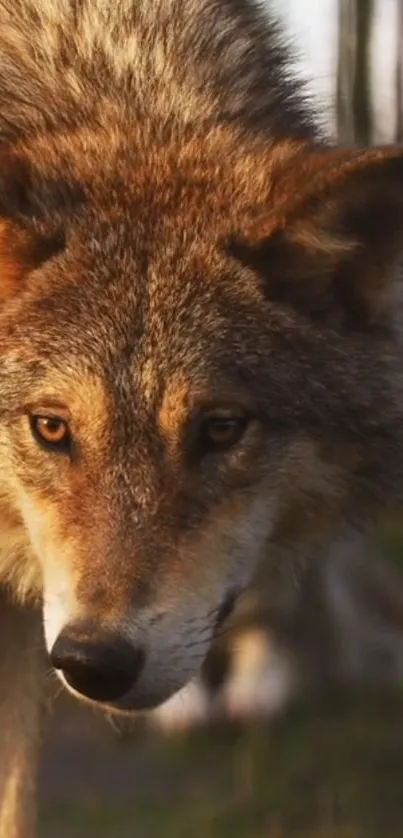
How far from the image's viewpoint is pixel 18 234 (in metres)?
3.47

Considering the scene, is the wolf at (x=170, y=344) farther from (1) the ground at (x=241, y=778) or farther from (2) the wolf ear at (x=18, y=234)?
(1) the ground at (x=241, y=778)

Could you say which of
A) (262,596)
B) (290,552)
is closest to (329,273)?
(290,552)

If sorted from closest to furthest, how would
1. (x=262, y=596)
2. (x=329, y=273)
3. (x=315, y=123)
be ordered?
(x=329, y=273) → (x=315, y=123) → (x=262, y=596)

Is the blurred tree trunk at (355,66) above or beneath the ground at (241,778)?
above

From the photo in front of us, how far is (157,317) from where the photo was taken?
11.0 ft

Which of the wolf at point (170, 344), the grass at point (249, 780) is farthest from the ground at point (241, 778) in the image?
the wolf at point (170, 344)

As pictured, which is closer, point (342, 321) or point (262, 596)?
point (342, 321)

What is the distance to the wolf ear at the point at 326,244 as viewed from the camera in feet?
11.0

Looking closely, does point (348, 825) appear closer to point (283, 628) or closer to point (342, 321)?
point (283, 628)

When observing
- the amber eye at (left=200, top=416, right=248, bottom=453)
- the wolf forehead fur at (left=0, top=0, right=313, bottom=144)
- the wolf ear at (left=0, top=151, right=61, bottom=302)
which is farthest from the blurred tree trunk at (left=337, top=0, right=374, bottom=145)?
the amber eye at (left=200, top=416, right=248, bottom=453)

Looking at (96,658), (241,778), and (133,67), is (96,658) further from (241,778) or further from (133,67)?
(241,778)

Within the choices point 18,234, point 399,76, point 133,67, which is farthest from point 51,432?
point 399,76

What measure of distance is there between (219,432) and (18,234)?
2.10 ft

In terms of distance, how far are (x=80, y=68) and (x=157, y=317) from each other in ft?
3.04
